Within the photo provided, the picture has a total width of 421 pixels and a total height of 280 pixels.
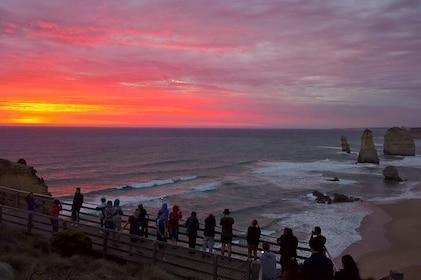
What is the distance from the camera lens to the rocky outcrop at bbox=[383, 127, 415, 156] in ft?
324

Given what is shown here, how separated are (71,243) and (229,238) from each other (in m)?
4.61

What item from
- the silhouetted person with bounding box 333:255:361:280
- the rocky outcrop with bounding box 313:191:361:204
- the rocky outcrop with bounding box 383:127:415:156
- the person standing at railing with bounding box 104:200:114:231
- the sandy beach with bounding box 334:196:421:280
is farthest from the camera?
the rocky outcrop with bounding box 383:127:415:156

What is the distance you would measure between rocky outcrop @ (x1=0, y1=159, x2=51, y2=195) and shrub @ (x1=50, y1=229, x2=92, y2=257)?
12.0 meters

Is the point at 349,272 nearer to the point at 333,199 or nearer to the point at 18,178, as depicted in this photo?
the point at 18,178

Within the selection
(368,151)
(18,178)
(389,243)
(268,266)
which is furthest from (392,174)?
(268,266)

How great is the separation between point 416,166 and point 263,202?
49.1m

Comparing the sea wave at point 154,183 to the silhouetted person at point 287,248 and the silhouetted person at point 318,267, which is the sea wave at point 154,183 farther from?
the silhouetted person at point 318,267

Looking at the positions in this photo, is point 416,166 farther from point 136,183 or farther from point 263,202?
point 136,183

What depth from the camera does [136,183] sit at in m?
51.0

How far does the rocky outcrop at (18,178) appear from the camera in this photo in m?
21.2

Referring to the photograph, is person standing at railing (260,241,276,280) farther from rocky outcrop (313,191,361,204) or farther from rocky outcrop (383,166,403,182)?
rocky outcrop (383,166,403,182)

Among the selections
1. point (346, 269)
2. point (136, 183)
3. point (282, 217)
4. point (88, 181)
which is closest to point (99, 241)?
point (346, 269)

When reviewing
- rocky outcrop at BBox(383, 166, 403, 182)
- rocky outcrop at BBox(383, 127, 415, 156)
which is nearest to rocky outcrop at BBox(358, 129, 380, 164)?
rocky outcrop at BBox(383, 127, 415, 156)

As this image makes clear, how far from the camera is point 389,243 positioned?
2539 cm
